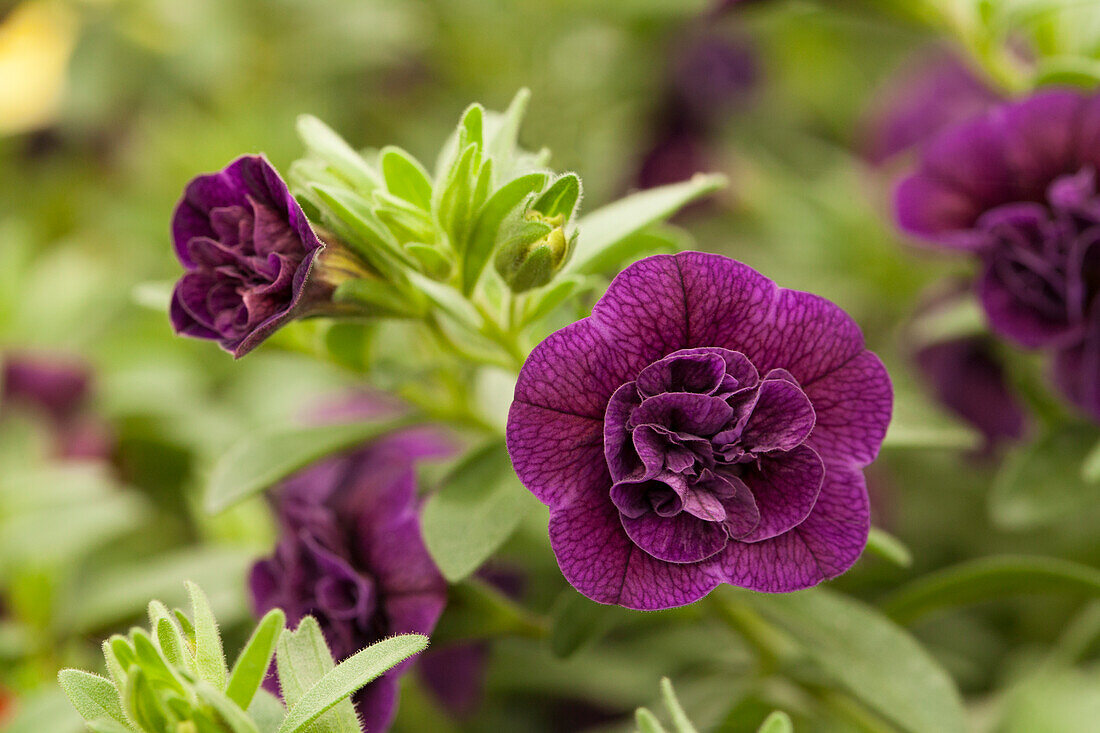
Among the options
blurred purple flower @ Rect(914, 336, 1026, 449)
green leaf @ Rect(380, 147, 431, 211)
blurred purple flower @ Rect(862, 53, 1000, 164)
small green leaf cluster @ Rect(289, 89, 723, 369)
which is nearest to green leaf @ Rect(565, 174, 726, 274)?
small green leaf cluster @ Rect(289, 89, 723, 369)

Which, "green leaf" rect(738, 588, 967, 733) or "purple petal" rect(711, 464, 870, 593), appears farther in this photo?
"green leaf" rect(738, 588, 967, 733)

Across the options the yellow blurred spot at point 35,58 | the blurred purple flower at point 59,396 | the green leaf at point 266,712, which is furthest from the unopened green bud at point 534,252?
the yellow blurred spot at point 35,58

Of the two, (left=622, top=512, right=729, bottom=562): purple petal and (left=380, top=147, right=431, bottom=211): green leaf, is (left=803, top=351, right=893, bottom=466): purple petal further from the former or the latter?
(left=380, top=147, right=431, bottom=211): green leaf

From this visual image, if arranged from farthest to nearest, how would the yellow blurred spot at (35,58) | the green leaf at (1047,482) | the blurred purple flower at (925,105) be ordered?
the yellow blurred spot at (35,58), the blurred purple flower at (925,105), the green leaf at (1047,482)

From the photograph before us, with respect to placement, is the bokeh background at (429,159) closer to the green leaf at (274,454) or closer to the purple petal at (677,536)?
the green leaf at (274,454)

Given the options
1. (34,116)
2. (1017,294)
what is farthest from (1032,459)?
(34,116)

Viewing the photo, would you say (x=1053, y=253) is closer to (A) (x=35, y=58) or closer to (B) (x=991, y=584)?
(B) (x=991, y=584)

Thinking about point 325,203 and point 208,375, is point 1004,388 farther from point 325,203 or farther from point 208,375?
point 208,375
